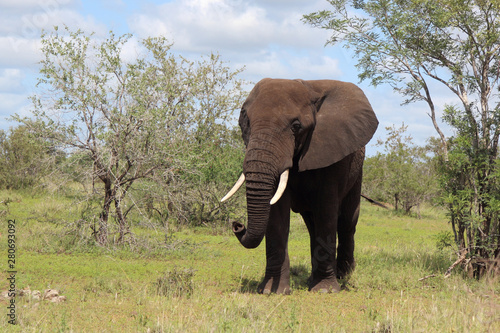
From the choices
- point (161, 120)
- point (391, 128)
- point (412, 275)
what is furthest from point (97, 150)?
point (391, 128)

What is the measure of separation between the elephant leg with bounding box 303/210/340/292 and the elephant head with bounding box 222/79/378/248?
3.04 feet

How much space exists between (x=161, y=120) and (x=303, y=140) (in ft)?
15.9

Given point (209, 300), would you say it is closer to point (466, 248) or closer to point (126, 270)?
point (126, 270)

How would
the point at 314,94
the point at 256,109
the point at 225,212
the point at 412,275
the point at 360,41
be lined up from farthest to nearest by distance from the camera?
1. the point at 225,212
2. the point at 360,41
3. the point at 412,275
4. the point at 314,94
5. the point at 256,109

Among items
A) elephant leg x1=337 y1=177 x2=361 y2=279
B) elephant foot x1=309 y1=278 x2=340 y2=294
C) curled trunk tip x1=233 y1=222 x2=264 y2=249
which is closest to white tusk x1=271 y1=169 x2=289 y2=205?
curled trunk tip x1=233 y1=222 x2=264 y2=249

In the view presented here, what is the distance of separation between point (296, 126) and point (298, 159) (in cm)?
57

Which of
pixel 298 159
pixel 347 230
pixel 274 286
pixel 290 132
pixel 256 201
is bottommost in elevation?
pixel 274 286

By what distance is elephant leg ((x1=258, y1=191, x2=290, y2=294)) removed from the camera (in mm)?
7730

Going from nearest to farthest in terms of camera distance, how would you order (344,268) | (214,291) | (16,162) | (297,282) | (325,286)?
(214,291)
(325,286)
(297,282)
(344,268)
(16,162)

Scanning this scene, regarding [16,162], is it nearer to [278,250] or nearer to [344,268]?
[344,268]

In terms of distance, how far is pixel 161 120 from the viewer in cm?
1159

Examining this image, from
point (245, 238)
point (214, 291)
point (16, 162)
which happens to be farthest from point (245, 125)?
point (16, 162)

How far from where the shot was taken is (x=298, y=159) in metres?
7.64

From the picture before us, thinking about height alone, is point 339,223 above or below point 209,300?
above
